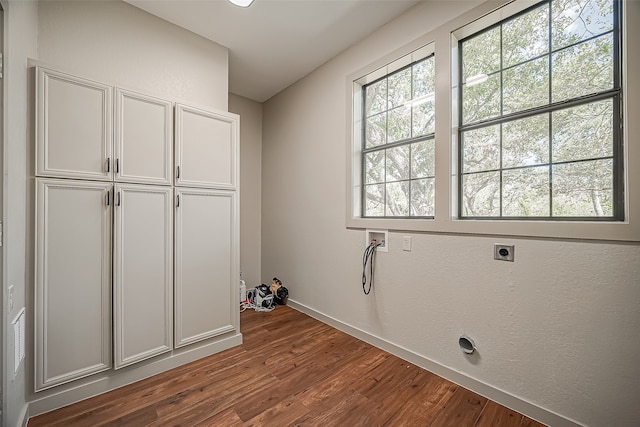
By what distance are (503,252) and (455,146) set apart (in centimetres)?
82

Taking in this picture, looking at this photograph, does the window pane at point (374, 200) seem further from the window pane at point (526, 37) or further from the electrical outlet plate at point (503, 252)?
the window pane at point (526, 37)

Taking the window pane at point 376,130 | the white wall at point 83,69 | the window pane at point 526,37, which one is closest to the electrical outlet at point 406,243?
the window pane at point 376,130

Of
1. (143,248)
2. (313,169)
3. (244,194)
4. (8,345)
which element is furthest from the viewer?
(244,194)

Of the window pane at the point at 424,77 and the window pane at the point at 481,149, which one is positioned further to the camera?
the window pane at the point at 424,77

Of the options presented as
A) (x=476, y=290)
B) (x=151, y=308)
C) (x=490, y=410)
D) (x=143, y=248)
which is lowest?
(x=490, y=410)

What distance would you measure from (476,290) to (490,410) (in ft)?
2.34

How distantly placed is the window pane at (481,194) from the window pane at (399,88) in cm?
93

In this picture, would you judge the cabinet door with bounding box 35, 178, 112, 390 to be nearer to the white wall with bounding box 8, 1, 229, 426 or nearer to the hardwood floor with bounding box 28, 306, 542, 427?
the white wall with bounding box 8, 1, 229, 426

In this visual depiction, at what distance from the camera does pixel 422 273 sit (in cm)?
208

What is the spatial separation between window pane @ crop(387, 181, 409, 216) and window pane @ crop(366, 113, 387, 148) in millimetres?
463

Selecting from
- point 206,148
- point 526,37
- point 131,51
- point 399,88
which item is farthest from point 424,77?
point 131,51

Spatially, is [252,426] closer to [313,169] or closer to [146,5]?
[313,169]

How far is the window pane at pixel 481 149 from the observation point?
6.00 feet

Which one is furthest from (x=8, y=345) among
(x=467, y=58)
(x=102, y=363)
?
(x=467, y=58)
